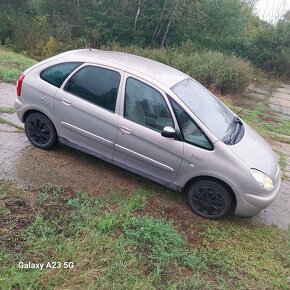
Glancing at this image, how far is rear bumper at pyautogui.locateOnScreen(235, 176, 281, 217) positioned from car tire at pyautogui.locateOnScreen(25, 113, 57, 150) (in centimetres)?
279

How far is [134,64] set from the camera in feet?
16.9

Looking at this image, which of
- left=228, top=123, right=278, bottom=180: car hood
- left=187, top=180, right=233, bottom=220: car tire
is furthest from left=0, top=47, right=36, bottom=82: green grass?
left=228, top=123, right=278, bottom=180: car hood

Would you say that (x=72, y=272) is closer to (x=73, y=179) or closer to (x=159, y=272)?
(x=159, y=272)

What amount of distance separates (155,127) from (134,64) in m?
1.02

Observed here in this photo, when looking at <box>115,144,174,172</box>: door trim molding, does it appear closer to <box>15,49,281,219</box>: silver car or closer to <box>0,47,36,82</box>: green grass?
<box>15,49,281,219</box>: silver car

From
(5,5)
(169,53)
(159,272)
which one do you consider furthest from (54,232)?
(5,5)

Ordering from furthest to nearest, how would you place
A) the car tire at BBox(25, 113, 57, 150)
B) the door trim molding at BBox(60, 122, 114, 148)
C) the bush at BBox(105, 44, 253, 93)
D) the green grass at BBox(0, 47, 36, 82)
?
the bush at BBox(105, 44, 253, 93)
the green grass at BBox(0, 47, 36, 82)
the car tire at BBox(25, 113, 57, 150)
the door trim molding at BBox(60, 122, 114, 148)

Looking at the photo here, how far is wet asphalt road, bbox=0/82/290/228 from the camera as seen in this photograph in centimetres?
493

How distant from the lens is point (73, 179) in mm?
5055

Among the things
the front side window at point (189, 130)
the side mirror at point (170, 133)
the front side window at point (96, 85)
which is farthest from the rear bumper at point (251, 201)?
the front side window at point (96, 85)

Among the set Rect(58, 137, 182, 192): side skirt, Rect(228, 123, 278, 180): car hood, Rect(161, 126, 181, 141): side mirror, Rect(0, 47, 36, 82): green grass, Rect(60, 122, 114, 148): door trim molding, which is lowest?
Rect(0, 47, 36, 82): green grass

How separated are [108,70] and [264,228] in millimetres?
2950

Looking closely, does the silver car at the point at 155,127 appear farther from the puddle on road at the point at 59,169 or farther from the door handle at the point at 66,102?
the puddle on road at the point at 59,169

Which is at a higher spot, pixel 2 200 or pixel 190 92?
pixel 190 92
